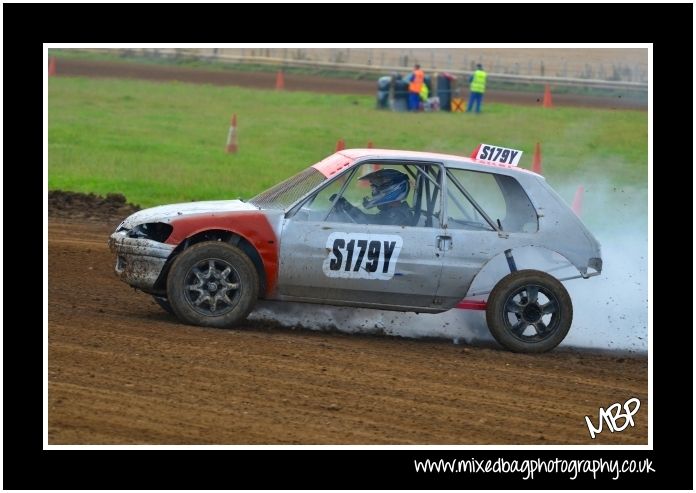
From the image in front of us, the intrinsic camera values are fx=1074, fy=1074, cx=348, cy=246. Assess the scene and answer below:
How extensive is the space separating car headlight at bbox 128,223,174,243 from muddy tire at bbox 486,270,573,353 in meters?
2.74

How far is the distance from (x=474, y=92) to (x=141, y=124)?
10391 millimetres

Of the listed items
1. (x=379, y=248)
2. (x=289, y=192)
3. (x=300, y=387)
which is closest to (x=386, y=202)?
(x=379, y=248)

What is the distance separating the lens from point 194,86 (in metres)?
34.8

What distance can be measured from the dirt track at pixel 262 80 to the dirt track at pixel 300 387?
25770 mm

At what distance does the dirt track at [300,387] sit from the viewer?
6551 mm

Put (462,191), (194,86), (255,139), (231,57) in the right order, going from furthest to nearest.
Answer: (231,57)
(194,86)
(255,139)
(462,191)

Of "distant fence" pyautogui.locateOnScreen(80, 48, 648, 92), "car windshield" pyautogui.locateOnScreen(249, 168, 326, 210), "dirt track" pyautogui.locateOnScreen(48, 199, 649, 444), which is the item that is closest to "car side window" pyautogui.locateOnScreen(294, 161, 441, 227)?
"car windshield" pyautogui.locateOnScreen(249, 168, 326, 210)

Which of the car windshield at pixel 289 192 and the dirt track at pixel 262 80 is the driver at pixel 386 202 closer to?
the car windshield at pixel 289 192

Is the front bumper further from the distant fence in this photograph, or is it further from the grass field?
the distant fence

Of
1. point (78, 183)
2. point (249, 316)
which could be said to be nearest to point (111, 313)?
point (249, 316)

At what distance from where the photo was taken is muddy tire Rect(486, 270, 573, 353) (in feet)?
29.3

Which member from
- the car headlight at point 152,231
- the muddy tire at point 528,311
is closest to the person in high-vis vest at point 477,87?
the muddy tire at point 528,311

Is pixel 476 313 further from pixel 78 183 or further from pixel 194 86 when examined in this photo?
pixel 194 86

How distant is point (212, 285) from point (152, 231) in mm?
678
